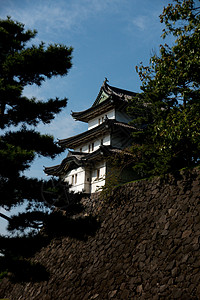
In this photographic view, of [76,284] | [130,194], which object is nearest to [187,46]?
[130,194]

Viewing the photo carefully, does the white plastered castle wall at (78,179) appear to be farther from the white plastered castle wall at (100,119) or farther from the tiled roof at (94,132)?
the white plastered castle wall at (100,119)

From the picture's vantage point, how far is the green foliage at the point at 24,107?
1152cm

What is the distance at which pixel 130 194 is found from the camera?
1226cm

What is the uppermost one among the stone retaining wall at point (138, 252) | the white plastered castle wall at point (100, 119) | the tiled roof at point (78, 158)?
the white plastered castle wall at point (100, 119)

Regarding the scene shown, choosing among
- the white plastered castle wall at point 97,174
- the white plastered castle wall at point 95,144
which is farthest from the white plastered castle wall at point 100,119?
the white plastered castle wall at point 97,174

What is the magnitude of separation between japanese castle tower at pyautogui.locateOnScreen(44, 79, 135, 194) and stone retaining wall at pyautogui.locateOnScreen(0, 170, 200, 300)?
19.7ft

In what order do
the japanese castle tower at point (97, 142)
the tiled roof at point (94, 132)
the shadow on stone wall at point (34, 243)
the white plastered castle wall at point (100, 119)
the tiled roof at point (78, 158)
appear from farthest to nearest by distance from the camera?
the white plastered castle wall at point (100, 119), the tiled roof at point (94, 132), the japanese castle tower at point (97, 142), the tiled roof at point (78, 158), the shadow on stone wall at point (34, 243)

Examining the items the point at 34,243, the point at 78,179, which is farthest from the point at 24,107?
the point at 78,179

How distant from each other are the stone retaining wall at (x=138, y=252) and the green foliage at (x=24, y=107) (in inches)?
92.7

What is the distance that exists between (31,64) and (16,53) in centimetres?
77

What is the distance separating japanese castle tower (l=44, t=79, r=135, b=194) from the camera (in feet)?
64.0

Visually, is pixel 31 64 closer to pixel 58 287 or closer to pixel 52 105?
pixel 52 105

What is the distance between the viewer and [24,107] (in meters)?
12.8

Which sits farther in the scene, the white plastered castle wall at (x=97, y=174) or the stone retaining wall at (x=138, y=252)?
the white plastered castle wall at (x=97, y=174)
